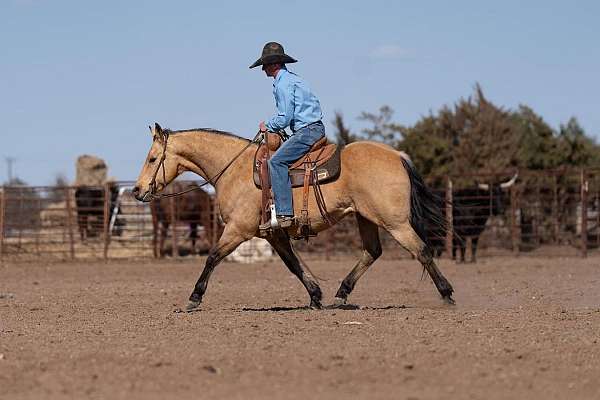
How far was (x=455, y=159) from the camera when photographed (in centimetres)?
3078

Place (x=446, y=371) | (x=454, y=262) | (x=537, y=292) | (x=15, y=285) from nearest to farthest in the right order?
(x=446, y=371) → (x=537, y=292) → (x=15, y=285) → (x=454, y=262)

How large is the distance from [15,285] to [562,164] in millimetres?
20518

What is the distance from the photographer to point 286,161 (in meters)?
9.77

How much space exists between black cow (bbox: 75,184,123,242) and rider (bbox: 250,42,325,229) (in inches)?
590

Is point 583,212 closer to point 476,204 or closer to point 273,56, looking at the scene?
point 476,204

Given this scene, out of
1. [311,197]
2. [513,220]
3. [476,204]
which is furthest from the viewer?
[513,220]

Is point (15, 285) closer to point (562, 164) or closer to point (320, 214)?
point (320, 214)

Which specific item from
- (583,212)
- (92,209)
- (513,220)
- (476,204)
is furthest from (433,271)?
(92,209)

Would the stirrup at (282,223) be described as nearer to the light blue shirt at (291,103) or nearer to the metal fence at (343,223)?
the light blue shirt at (291,103)

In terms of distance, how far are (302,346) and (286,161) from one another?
2.94 m

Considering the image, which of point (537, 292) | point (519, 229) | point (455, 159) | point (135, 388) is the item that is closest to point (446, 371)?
point (135, 388)

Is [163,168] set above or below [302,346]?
above

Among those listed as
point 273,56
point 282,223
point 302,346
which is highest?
point 273,56

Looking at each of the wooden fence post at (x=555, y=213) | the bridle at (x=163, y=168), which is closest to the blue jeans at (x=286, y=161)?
the bridle at (x=163, y=168)
